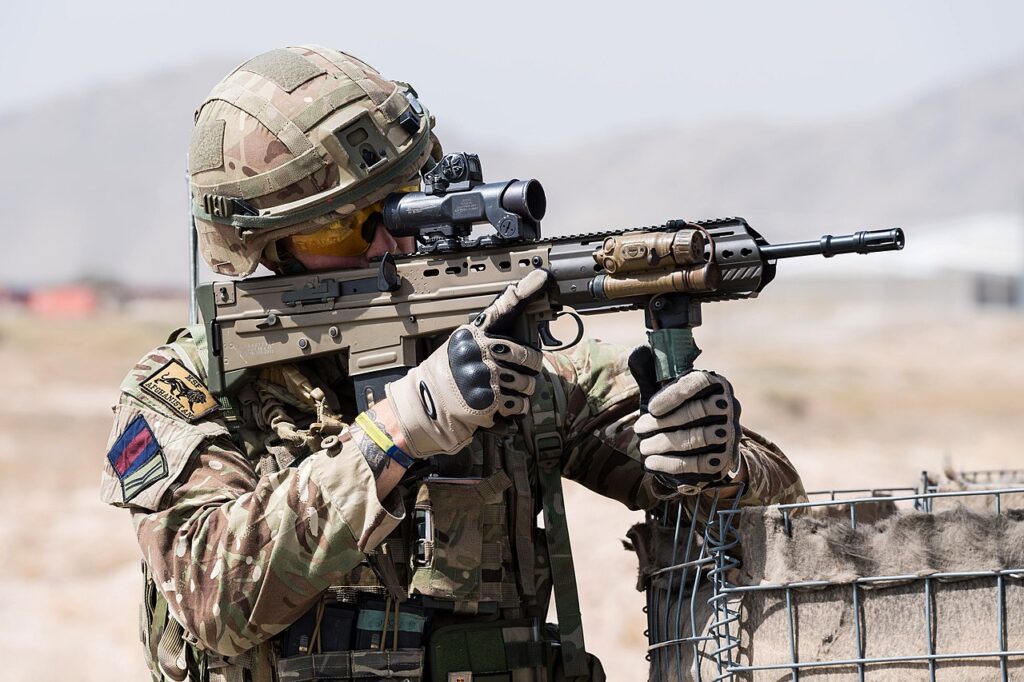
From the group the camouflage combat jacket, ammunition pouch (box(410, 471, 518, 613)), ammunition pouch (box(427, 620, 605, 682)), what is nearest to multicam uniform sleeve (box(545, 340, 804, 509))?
the camouflage combat jacket

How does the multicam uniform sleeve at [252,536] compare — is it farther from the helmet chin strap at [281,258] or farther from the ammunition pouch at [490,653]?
the helmet chin strap at [281,258]

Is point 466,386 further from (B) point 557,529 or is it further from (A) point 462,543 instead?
(B) point 557,529

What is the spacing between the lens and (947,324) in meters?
39.3

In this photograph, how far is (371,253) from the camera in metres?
3.93

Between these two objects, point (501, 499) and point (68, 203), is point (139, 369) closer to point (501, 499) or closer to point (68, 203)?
point (501, 499)

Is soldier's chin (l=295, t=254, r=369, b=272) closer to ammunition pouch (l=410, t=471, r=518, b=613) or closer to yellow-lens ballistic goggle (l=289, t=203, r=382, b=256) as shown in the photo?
yellow-lens ballistic goggle (l=289, t=203, r=382, b=256)

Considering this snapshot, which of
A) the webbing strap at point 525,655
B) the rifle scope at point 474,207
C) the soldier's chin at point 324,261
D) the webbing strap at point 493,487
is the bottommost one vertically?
the webbing strap at point 525,655

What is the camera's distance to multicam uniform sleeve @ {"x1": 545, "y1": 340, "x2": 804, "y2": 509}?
3865 mm

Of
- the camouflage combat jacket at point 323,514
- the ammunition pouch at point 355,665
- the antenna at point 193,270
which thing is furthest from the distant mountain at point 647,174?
the ammunition pouch at point 355,665

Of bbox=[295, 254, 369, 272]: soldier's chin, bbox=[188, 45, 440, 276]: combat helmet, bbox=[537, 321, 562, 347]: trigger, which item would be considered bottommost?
bbox=[537, 321, 562, 347]: trigger

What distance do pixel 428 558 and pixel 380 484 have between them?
37cm

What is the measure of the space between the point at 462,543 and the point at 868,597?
122cm

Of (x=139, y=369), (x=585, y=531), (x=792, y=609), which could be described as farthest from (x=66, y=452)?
(x=792, y=609)

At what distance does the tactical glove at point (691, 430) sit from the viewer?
315cm
